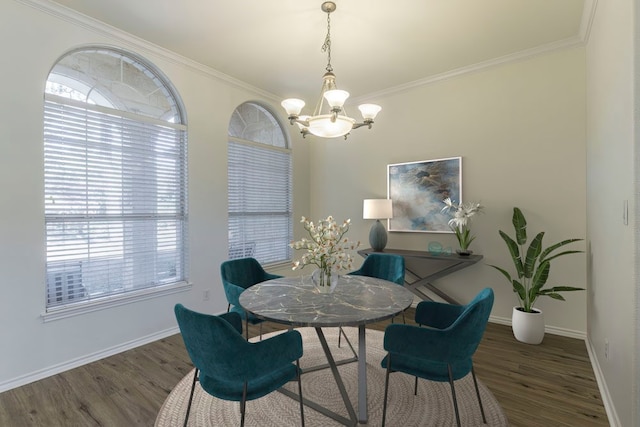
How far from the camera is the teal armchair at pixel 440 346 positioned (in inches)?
66.2

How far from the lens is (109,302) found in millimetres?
2988

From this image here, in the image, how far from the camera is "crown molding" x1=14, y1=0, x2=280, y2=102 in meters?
2.60

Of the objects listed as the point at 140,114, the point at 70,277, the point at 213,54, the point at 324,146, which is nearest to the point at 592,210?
the point at 324,146

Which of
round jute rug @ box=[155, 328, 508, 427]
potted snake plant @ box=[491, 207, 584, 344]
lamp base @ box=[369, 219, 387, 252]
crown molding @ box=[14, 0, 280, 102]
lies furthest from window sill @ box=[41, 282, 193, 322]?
potted snake plant @ box=[491, 207, 584, 344]

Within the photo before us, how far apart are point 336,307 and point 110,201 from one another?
97.8 inches

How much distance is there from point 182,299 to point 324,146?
9.98 feet

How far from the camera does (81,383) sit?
2.47 metres

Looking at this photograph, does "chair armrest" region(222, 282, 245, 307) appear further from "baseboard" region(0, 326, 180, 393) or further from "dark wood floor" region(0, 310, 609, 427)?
"baseboard" region(0, 326, 180, 393)

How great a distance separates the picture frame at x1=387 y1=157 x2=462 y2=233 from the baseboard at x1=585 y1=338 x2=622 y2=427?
1.70 metres

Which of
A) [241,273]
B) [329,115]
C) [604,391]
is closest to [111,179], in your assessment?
[241,273]

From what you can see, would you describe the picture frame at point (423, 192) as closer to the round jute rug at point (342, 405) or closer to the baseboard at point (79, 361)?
the round jute rug at point (342, 405)

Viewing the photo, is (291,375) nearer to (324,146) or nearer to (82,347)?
(82,347)

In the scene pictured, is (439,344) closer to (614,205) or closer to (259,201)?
(614,205)

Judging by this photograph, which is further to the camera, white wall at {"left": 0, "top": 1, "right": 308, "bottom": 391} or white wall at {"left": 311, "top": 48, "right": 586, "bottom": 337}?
white wall at {"left": 311, "top": 48, "right": 586, "bottom": 337}
